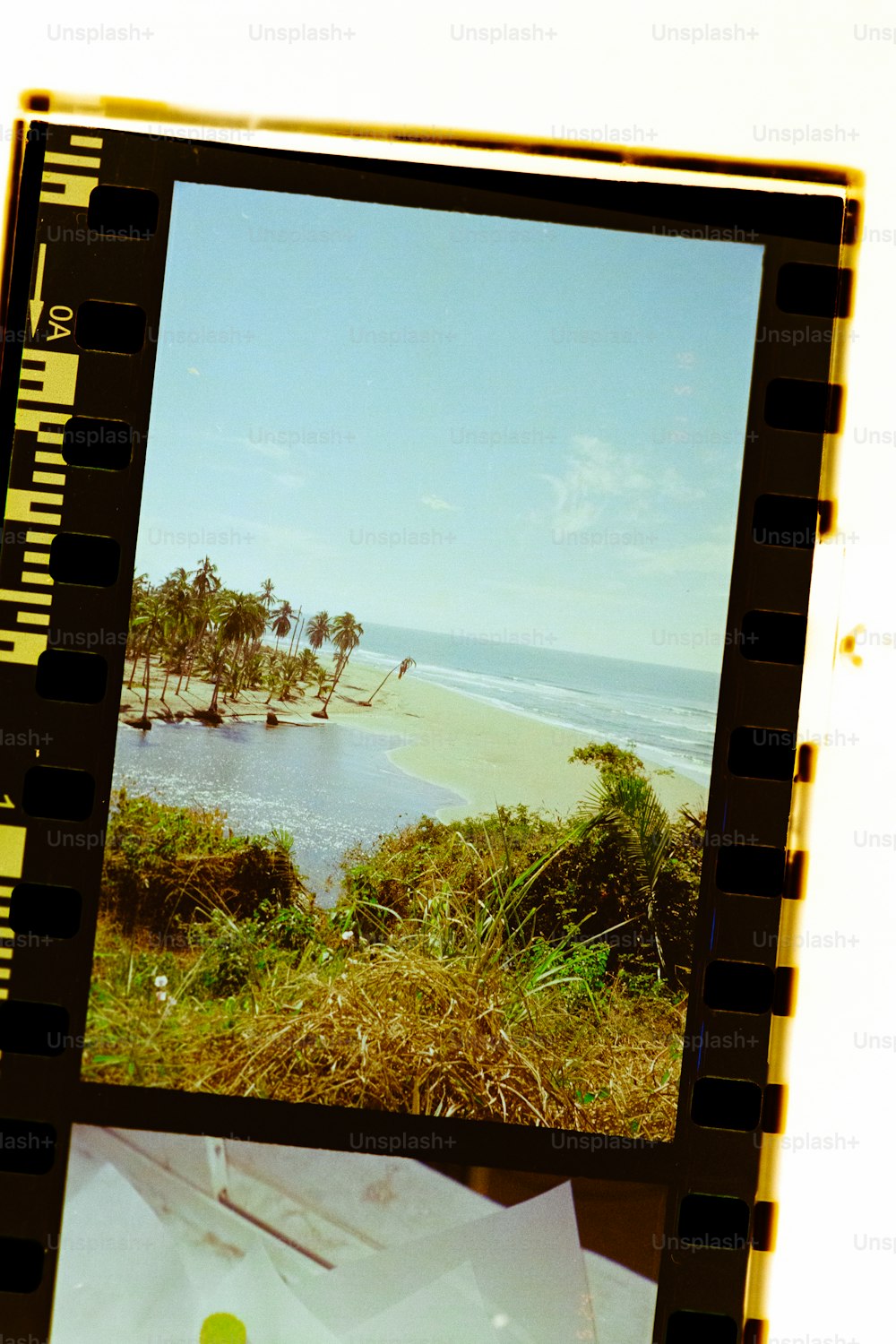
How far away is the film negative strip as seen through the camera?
2.77 ft

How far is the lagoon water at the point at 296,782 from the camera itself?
852 millimetres

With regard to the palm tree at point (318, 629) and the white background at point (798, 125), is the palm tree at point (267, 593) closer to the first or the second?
the palm tree at point (318, 629)

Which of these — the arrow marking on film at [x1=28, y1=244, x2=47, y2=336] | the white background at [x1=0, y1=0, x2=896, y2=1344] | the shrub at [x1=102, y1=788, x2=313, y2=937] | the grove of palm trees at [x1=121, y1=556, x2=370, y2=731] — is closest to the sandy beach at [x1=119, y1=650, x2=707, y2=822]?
the grove of palm trees at [x1=121, y1=556, x2=370, y2=731]

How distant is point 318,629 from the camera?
853 mm

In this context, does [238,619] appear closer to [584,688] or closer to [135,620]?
[135,620]

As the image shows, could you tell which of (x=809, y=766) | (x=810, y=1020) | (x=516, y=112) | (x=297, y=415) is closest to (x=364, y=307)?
(x=297, y=415)

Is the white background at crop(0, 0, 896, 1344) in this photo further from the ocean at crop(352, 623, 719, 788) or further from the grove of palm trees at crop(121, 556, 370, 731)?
the grove of palm trees at crop(121, 556, 370, 731)

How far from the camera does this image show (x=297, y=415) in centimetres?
85

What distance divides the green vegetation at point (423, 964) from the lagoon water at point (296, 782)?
19 mm

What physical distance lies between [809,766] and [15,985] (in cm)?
87

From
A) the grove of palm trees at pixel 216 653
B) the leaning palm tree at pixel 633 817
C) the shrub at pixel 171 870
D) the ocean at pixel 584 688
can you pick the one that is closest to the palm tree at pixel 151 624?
the grove of palm trees at pixel 216 653

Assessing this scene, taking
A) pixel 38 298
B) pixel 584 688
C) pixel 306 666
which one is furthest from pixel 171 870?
pixel 38 298

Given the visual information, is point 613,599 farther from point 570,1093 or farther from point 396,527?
point 570,1093

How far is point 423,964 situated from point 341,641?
35 cm
